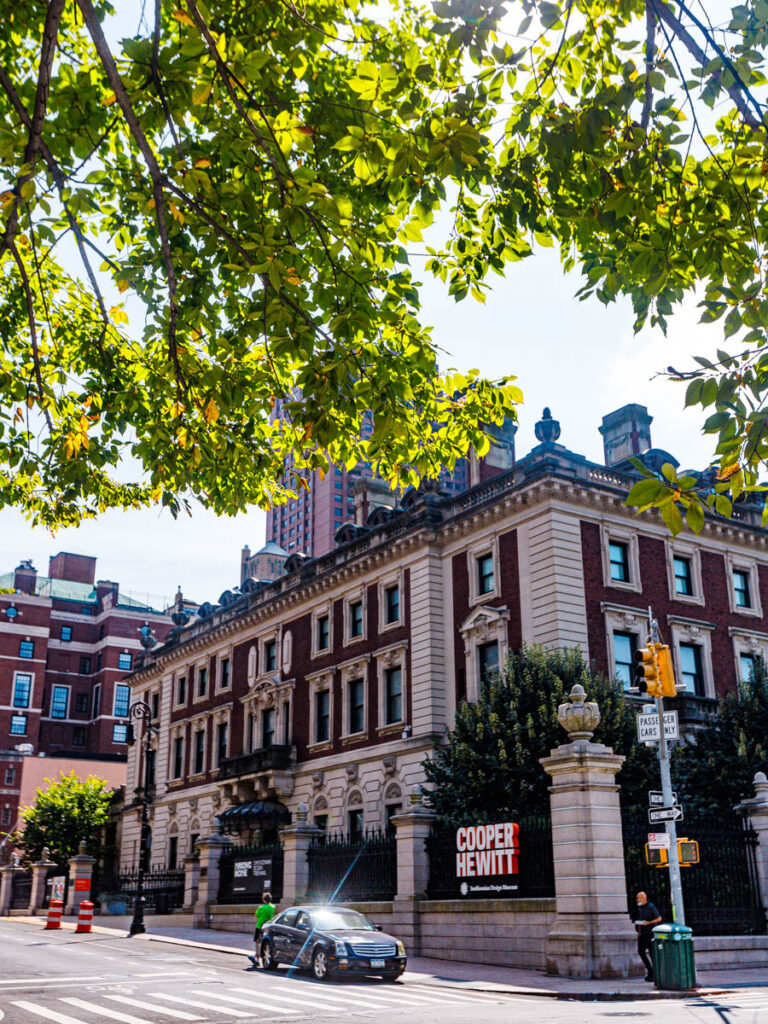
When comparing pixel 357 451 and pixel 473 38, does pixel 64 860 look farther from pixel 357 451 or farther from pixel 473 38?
pixel 473 38

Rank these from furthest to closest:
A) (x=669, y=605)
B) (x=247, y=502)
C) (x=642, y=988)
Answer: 1. (x=669, y=605)
2. (x=642, y=988)
3. (x=247, y=502)

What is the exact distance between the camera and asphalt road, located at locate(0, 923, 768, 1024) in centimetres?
1283

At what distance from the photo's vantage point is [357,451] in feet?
37.8

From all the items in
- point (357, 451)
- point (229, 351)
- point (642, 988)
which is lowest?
point (642, 988)

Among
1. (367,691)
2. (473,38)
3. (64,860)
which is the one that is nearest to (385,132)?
(473,38)

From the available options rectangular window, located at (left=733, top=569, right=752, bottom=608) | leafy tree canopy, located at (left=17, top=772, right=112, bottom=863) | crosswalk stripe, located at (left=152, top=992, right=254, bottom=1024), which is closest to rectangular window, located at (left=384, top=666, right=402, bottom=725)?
rectangular window, located at (left=733, top=569, right=752, bottom=608)

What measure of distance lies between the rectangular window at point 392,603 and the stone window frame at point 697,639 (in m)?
10.3

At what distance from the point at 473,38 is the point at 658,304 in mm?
2686

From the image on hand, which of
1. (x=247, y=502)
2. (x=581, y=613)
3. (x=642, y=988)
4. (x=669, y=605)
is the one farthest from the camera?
(x=669, y=605)

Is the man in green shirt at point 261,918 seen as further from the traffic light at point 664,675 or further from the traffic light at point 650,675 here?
the traffic light at point 664,675

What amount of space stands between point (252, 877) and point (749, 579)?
20.8m

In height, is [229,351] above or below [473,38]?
below

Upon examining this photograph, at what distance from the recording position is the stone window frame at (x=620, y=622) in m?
32.4

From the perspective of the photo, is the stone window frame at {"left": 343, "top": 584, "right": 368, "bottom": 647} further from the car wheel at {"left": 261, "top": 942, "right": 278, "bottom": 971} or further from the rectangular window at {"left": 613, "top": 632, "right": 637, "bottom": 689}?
the car wheel at {"left": 261, "top": 942, "right": 278, "bottom": 971}
